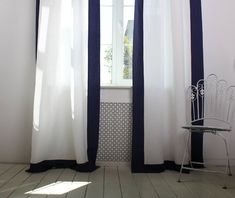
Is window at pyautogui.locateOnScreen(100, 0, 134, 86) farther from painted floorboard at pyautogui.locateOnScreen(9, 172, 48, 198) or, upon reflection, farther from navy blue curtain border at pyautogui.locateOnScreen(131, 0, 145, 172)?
painted floorboard at pyautogui.locateOnScreen(9, 172, 48, 198)

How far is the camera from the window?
10.9 feet

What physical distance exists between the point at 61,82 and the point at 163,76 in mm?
993

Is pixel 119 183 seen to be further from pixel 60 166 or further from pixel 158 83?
pixel 158 83

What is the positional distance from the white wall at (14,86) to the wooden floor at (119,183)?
0.25 metres

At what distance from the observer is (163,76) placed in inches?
122

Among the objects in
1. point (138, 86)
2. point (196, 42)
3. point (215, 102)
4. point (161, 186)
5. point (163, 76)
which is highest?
point (196, 42)

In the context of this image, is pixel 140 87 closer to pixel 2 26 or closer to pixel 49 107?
pixel 49 107

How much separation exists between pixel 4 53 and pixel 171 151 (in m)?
1.93

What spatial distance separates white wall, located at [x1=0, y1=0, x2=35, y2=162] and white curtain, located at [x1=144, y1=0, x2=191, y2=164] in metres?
1.17

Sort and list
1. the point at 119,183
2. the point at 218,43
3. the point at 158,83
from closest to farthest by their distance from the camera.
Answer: the point at 119,183 → the point at 158,83 → the point at 218,43

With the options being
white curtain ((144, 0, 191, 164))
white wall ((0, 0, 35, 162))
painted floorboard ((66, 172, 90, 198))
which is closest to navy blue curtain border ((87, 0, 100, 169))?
painted floorboard ((66, 172, 90, 198))

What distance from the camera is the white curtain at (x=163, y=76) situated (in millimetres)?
3021

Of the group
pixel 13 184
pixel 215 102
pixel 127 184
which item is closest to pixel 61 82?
pixel 13 184

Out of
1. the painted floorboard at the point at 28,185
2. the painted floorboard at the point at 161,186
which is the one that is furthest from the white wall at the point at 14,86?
the painted floorboard at the point at 161,186
